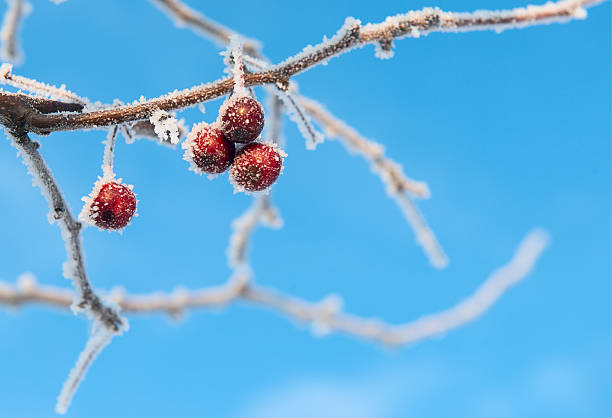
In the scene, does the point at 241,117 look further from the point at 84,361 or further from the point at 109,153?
the point at 84,361

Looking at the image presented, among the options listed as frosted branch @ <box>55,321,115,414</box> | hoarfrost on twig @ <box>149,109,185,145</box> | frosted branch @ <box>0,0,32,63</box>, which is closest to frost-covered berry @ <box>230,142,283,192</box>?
hoarfrost on twig @ <box>149,109,185,145</box>

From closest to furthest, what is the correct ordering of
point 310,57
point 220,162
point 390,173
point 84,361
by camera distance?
1. point 310,57
2. point 220,162
3. point 84,361
4. point 390,173

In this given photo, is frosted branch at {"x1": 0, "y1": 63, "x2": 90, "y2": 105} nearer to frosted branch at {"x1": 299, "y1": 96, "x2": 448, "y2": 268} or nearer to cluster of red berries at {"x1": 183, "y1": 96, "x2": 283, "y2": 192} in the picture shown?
cluster of red berries at {"x1": 183, "y1": 96, "x2": 283, "y2": 192}

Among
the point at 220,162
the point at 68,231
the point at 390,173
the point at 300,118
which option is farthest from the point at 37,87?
the point at 390,173

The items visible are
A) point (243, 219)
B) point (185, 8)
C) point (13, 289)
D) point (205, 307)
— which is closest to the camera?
point (185, 8)

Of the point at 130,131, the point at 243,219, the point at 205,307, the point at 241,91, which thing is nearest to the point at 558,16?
the point at 241,91

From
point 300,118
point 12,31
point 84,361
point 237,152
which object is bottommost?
point 84,361

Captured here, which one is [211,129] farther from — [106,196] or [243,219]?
[243,219]

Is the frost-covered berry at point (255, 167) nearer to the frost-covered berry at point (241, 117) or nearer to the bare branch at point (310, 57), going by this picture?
the frost-covered berry at point (241, 117)
